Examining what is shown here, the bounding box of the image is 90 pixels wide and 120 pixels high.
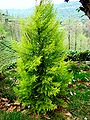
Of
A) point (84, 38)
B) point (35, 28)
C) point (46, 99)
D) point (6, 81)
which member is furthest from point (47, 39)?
point (84, 38)

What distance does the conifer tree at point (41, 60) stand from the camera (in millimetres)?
6383

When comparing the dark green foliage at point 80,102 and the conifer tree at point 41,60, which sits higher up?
the conifer tree at point 41,60

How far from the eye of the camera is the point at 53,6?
6.71 meters

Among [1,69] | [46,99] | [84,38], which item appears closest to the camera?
[46,99]

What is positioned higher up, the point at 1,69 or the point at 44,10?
the point at 44,10

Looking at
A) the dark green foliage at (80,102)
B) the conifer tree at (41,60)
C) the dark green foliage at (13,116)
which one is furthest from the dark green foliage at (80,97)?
the dark green foliage at (13,116)

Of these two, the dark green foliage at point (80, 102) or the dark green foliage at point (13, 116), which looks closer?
the dark green foliage at point (13, 116)

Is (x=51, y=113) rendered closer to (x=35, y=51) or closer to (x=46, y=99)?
(x=46, y=99)

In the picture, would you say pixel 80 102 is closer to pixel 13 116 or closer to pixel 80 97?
pixel 80 97

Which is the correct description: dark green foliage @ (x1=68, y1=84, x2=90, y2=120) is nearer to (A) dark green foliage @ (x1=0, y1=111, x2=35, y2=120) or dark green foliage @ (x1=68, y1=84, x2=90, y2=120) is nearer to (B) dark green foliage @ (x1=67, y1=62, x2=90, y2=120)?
(B) dark green foliage @ (x1=67, y1=62, x2=90, y2=120)

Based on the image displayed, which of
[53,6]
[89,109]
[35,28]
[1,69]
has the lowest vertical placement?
[89,109]

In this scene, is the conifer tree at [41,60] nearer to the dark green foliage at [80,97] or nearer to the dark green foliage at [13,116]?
the dark green foliage at [13,116]

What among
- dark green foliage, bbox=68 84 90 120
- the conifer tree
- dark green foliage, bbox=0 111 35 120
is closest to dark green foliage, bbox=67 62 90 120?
dark green foliage, bbox=68 84 90 120

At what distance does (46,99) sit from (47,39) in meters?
1.31
